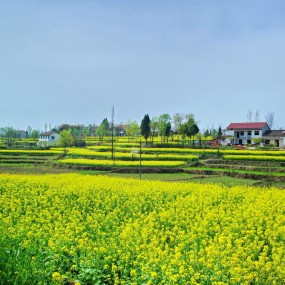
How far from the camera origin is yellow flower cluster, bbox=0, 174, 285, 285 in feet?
22.1

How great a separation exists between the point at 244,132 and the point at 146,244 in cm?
7483

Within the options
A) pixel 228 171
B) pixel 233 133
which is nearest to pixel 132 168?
pixel 228 171

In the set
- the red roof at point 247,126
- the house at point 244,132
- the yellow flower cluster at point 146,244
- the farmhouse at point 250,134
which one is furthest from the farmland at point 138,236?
the red roof at point 247,126

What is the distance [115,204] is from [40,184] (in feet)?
21.1

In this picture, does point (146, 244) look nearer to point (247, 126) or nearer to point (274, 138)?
point (274, 138)

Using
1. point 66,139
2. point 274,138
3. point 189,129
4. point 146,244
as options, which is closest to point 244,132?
point 274,138

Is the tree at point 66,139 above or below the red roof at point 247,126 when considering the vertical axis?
below

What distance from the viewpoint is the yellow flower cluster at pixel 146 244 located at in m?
6.74

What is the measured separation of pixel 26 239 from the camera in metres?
8.84

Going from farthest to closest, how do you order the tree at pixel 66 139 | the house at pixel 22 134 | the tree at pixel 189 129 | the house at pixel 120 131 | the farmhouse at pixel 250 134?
the house at pixel 22 134 → the house at pixel 120 131 → the tree at pixel 66 139 → the tree at pixel 189 129 → the farmhouse at pixel 250 134

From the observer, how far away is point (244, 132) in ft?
262

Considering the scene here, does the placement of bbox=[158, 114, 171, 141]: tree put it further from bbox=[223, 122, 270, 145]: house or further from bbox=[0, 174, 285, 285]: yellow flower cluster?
bbox=[0, 174, 285, 285]: yellow flower cluster

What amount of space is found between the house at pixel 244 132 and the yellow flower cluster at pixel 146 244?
211 ft

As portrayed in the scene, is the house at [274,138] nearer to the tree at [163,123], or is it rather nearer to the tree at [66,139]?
the tree at [163,123]
